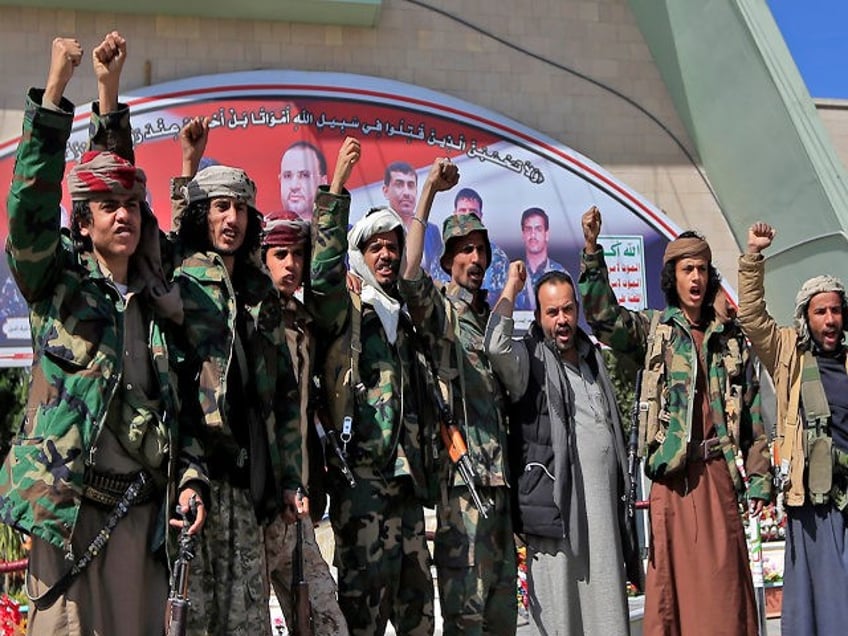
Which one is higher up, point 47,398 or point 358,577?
point 47,398

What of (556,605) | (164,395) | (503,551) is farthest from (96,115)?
(556,605)

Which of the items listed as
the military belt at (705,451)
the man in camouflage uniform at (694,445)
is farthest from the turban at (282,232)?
the military belt at (705,451)

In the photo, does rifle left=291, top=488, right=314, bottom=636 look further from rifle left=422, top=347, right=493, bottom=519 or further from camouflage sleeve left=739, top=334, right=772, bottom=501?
camouflage sleeve left=739, top=334, right=772, bottom=501

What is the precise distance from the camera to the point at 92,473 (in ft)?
7.79

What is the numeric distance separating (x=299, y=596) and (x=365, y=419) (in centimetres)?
62

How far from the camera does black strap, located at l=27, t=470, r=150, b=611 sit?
2289 mm

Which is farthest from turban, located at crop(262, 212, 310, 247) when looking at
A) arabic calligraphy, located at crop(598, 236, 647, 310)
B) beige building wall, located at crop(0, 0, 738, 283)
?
arabic calligraphy, located at crop(598, 236, 647, 310)

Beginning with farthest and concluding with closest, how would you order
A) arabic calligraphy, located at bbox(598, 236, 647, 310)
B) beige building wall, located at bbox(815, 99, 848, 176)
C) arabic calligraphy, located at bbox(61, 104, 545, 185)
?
1. beige building wall, located at bbox(815, 99, 848, 176)
2. arabic calligraphy, located at bbox(598, 236, 647, 310)
3. arabic calligraphy, located at bbox(61, 104, 545, 185)

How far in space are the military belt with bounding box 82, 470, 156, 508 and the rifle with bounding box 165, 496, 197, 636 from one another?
3.9 inches

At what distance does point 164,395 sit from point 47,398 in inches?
11.9

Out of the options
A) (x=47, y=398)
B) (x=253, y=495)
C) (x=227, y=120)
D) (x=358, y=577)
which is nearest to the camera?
(x=47, y=398)

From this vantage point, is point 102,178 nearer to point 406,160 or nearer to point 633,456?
point 633,456

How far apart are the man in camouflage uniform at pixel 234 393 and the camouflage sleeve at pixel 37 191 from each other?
49cm

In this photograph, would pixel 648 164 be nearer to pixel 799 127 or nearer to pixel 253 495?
pixel 799 127
